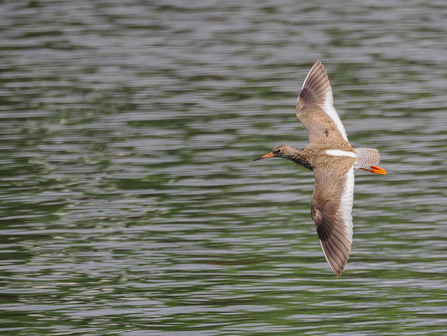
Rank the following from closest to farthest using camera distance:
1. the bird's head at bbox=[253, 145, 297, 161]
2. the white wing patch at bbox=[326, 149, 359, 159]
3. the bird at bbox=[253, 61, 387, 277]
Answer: the bird at bbox=[253, 61, 387, 277]
the white wing patch at bbox=[326, 149, 359, 159]
the bird's head at bbox=[253, 145, 297, 161]

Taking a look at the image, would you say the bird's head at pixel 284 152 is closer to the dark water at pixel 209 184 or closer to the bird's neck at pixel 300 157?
the bird's neck at pixel 300 157

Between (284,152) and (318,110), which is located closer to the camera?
(284,152)

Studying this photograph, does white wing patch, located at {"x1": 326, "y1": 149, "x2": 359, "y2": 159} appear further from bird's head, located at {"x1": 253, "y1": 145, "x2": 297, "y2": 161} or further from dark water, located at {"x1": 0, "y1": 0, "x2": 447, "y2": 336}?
dark water, located at {"x1": 0, "y1": 0, "x2": 447, "y2": 336}

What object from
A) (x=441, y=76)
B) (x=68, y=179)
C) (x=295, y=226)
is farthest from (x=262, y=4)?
(x=295, y=226)

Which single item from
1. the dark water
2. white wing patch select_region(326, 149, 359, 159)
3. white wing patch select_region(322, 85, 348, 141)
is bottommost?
the dark water

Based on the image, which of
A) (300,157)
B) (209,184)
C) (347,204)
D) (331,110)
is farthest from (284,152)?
(209,184)

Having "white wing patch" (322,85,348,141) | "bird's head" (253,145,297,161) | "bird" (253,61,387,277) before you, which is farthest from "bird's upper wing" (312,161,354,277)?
"white wing patch" (322,85,348,141)

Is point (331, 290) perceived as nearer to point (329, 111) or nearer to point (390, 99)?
point (329, 111)

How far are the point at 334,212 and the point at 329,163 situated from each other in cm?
76

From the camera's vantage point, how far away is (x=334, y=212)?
399 inches

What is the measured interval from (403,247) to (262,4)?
22.3m

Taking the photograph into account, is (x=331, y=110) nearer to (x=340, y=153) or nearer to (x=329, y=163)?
(x=340, y=153)

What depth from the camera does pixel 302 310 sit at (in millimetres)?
10258

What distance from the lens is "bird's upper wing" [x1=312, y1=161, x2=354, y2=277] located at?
9.82 metres
